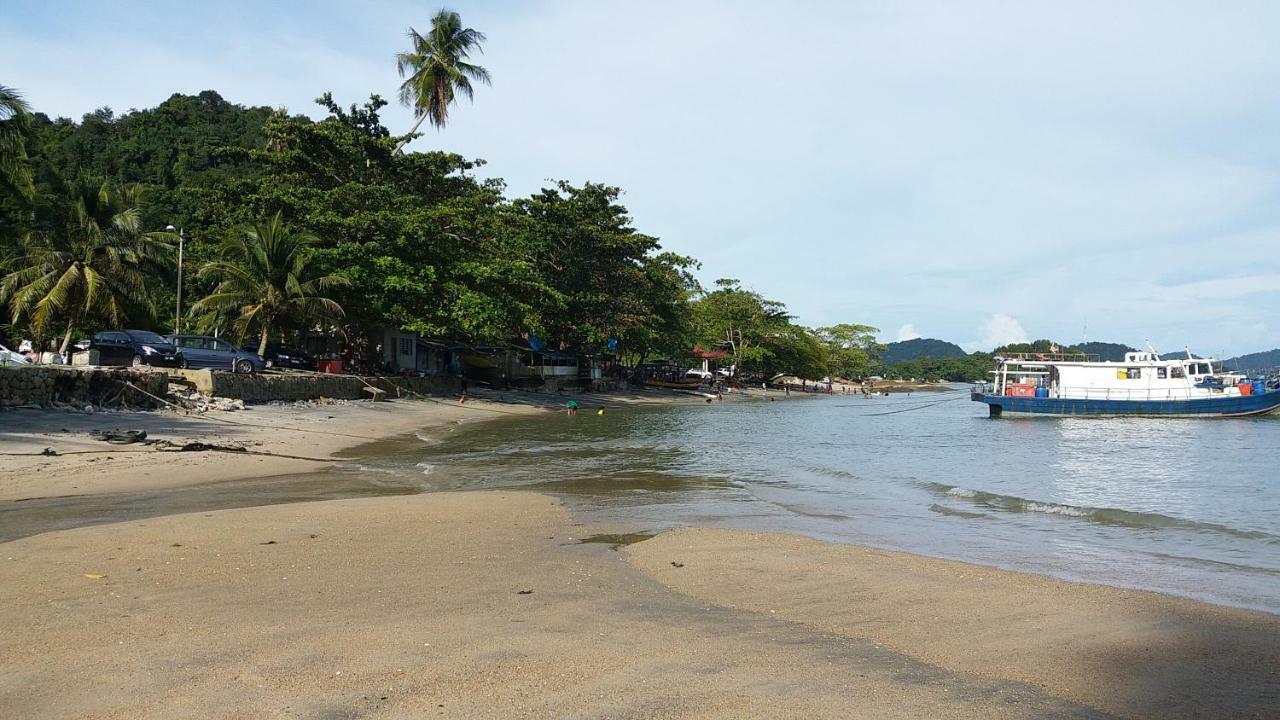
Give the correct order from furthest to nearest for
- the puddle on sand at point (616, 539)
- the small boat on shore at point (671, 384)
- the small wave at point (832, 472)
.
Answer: the small boat on shore at point (671, 384)
the small wave at point (832, 472)
the puddle on sand at point (616, 539)

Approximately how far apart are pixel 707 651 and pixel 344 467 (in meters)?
12.8

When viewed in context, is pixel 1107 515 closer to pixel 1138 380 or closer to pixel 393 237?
pixel 393 237

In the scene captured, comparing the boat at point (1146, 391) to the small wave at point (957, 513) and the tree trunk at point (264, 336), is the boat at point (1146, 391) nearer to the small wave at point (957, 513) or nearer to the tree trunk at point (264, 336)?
the small wave at point (957, 513)

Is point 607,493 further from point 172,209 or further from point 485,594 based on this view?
point 172,209

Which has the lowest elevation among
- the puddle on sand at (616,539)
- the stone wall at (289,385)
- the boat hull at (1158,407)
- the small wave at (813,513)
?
the small wave at (813,513)

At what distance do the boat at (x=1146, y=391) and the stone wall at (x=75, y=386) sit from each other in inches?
1564

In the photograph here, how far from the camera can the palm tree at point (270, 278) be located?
3225 centimetres

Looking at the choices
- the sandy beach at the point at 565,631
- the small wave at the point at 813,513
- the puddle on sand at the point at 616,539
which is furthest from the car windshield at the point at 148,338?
the puddle on sand at the point at 616,539

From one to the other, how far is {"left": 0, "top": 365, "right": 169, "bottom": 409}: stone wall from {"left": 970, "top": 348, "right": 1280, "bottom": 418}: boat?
39.7 metres

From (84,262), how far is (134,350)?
11.9 m

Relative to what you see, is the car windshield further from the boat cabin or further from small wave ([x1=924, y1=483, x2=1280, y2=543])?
the boat cabin

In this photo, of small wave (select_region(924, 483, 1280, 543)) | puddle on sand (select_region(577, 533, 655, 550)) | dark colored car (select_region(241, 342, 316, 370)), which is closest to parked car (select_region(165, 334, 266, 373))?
dark colored car (select_region(241, 342, 316, 370))

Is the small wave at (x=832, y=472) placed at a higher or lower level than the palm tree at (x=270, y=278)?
lower

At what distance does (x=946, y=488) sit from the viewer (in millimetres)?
15930
